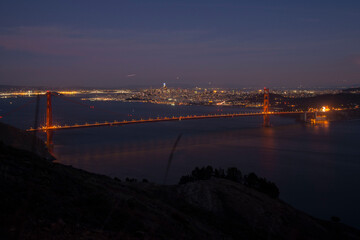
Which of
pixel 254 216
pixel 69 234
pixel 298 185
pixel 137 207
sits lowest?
pixel 298 185

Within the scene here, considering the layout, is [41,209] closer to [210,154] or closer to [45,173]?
[45,173]

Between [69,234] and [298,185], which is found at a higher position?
[69,234]

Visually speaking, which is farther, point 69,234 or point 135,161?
point 135,161

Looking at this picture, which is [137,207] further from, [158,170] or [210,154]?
[210,154]

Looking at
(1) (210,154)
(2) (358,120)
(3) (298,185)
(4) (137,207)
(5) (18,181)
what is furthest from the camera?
(2) (358,120)

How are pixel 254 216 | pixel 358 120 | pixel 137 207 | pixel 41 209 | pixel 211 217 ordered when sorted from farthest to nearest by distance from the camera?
pixel 358 120
pixel 254 216
pixel 211 217
pixel 137 207
pixel 41 209

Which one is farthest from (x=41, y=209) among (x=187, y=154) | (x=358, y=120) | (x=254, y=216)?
(x=358, y=120)
